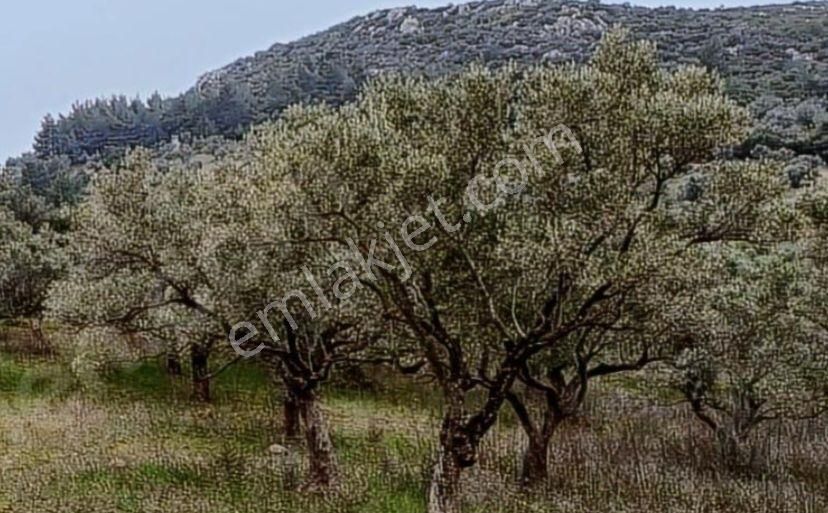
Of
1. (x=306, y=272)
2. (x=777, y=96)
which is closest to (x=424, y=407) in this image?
(x=306, y=272)

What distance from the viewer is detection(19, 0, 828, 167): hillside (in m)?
51.3

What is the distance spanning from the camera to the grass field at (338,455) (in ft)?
48.3

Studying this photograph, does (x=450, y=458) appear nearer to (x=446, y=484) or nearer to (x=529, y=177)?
(x=446, y=484)

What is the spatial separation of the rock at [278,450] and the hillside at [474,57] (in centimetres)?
2576

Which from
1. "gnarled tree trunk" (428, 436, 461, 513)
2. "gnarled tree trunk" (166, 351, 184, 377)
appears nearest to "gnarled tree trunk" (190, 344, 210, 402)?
"gnarled tree trunk" (166, 351, 184, 377)

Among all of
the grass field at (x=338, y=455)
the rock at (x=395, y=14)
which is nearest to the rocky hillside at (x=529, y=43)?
the rock at (x=395, y=14)

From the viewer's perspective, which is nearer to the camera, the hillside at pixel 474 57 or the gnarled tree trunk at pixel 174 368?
the gnarled tree trunk at pixel 174 368

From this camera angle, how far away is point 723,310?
1761cm

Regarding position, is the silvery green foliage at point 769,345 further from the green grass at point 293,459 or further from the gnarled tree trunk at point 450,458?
the gnarled tree trunk at point 450,458

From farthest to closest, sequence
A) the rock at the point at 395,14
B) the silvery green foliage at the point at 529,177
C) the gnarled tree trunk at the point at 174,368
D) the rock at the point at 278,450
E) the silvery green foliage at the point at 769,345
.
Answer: the rock at the point at 395,14
the gnarled tree trunk at the point at 174,368
the rock at the point at 278,450
the silvery green foliage at the point at 769,345
the silvery green foliage at the point at 529,177

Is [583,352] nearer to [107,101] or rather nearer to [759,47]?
[759,47]

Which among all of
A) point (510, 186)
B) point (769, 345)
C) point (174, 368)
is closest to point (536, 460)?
point (769, 345)

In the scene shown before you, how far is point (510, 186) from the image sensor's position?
11695mm

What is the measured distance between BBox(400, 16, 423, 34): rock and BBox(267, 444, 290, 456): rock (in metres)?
69.4
